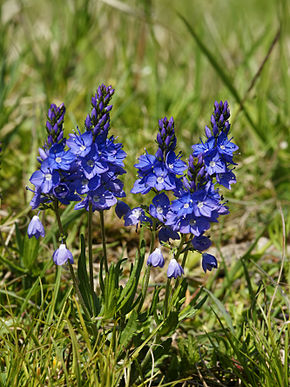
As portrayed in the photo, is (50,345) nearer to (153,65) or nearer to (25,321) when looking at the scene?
(25,321)

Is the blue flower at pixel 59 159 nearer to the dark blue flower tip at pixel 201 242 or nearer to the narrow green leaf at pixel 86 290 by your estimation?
the narrow green leaf at pixel 86 290

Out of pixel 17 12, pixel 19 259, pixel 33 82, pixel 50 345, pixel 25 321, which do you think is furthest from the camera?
pixel 33 82

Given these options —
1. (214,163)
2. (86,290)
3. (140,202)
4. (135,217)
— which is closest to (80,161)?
(135,217)

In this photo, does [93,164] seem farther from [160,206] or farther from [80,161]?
[160,206]

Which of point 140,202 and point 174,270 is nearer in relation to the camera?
point 174,270

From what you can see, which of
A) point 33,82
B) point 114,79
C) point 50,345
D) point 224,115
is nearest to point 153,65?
point 114,79

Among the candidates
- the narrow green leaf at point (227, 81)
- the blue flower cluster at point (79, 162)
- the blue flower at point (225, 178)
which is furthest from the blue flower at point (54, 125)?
the narrow green leaf at point (227, 81)
